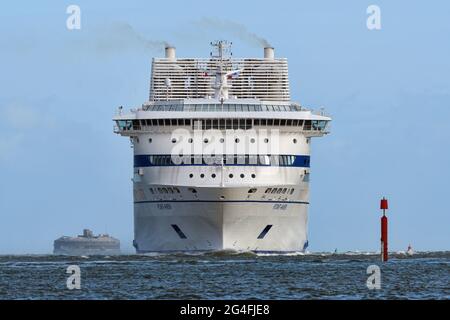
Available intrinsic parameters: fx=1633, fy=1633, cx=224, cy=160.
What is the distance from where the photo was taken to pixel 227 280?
61062mm

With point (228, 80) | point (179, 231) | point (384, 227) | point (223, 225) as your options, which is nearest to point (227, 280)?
point (384, 227)

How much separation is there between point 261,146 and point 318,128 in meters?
5.92

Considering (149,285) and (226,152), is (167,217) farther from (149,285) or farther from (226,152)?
(149,285)

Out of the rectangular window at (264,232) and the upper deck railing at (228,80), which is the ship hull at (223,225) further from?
the upper deck railing at (228,80)

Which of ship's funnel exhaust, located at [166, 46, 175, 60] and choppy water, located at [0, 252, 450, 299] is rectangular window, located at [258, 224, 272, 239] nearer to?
choppy water, located at [0, 252, 450, 299]

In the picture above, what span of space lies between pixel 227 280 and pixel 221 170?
2852 centimetres

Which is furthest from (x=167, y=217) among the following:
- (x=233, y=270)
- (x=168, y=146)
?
(x=233, y=270)

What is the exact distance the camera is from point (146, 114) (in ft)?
306

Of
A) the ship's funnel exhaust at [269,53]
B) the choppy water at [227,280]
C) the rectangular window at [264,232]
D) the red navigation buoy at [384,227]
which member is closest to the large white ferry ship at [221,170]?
the rectangular window at [264,232]

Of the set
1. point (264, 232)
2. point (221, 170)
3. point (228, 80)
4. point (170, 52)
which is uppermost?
point (170, 52)

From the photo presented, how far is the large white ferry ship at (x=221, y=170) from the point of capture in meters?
89.6

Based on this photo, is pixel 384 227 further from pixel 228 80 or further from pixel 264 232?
pixel 228 80

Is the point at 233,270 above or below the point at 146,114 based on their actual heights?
below

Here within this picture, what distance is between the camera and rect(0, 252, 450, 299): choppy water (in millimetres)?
52969
